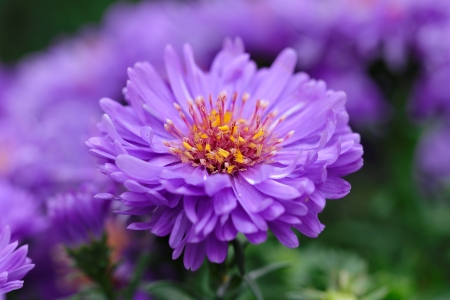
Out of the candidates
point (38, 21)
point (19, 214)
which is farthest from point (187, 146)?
point (38, 21)

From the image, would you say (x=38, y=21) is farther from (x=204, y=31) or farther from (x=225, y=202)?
(x=225, y=202)

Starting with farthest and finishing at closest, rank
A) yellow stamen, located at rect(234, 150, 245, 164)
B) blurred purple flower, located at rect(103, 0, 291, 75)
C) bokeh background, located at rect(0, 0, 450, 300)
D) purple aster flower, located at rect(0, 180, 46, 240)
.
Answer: blurred purple flower, located at rect(103, 0, 291, 75) → bokeh background, located at rect(0, 0, 450, 300) → purple aster flower, located at rect(0, 180, 46, 240) → yellow stamen, located at rect(234, 150, 245, 164)

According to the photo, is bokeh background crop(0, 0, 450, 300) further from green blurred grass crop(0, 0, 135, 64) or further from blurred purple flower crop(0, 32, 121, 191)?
green blurred grass crop(0, 0, 135, 64)

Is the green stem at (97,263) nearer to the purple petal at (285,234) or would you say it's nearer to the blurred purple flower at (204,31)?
the purple petal at (285,234)

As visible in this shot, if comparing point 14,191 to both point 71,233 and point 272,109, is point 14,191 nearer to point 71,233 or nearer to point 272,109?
point 71,233

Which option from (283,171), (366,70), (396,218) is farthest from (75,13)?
(283,171)

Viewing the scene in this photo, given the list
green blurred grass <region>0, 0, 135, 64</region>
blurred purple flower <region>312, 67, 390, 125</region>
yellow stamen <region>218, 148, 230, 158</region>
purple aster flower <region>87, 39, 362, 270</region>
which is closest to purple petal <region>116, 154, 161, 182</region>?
purple aster flower <region>87, 39, 362, 270</region>
